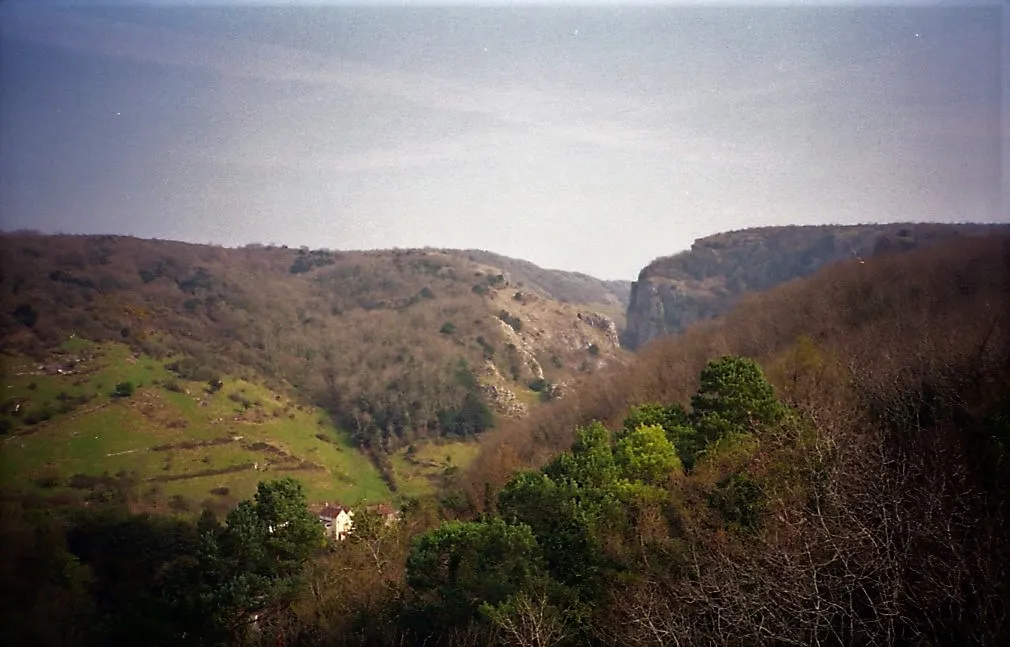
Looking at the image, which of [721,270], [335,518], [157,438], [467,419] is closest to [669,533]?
[335,518]

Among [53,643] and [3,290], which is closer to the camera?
[53,643]

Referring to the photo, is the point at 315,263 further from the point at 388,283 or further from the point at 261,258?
the point at 388,283

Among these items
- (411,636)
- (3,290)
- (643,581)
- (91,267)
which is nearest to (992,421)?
(643,581)

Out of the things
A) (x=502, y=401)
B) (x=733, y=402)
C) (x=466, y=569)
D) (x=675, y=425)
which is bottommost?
(x=502, y=401)

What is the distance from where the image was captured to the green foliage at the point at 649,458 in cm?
1301

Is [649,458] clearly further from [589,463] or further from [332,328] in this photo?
[332,328]

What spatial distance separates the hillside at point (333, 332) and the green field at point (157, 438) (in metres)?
0.67

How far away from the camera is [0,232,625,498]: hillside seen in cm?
3825

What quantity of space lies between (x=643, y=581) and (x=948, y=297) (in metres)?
21.9

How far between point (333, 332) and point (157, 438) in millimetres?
31217

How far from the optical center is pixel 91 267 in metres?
41.2

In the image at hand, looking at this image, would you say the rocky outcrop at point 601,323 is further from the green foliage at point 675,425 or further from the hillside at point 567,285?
the green foliage at point 675,425

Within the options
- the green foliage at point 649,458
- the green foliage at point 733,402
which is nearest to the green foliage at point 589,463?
the green foliage at point 649,458

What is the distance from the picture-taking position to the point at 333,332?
212 ft
